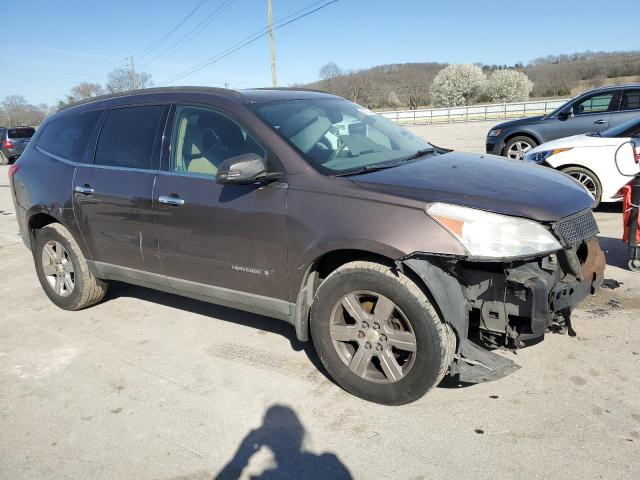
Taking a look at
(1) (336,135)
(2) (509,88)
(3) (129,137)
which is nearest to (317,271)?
(1) (336,135)

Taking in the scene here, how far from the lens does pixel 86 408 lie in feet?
10.8

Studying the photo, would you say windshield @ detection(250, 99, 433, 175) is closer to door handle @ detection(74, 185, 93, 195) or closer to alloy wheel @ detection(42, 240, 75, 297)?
door handle @ detection(74, 185, 93, 195)

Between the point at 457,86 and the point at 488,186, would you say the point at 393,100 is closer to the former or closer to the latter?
the point at 457,86

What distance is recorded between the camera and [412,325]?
288 cm

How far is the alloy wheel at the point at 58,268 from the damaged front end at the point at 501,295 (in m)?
3.45

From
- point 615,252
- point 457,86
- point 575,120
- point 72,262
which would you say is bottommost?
point 615,252

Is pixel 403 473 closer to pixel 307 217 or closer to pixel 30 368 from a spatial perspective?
pixel 307 217

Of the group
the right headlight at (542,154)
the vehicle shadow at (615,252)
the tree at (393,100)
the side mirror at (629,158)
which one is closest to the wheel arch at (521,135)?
the right headlight at (542,154)

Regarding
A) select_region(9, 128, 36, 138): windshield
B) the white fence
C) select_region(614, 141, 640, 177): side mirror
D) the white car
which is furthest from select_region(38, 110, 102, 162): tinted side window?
the white fence

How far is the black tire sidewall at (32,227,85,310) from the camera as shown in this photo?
4684 mm

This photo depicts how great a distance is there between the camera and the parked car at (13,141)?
2469cm

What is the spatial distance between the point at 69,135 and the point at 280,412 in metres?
3.26

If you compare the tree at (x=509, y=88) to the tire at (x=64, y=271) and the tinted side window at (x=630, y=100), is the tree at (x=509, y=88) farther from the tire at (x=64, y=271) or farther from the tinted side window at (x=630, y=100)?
the tire at (x=64, y=271)

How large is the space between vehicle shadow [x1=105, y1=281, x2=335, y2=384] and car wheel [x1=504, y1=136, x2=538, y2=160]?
7877 mm
